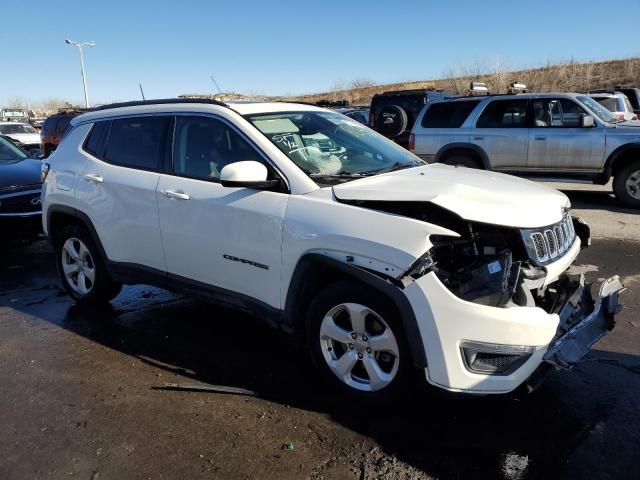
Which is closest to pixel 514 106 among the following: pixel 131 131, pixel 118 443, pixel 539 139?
pixel 539 139

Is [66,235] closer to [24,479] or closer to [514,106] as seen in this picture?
[24,479]

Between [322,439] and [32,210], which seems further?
[32,210]

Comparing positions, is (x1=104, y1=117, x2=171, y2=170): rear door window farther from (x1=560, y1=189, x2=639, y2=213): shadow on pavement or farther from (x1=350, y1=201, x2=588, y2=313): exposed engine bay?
(x1=560, y1=189, x2=639, y2=213): shadow on pavement

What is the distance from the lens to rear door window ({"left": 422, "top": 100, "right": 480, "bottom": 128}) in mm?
10336

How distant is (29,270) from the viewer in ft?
22.0

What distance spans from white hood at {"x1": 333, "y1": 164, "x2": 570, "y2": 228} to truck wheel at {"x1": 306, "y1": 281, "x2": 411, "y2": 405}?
571 millimetres

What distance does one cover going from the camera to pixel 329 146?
399 centimetres

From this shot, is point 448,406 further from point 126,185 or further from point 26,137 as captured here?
point 26,137

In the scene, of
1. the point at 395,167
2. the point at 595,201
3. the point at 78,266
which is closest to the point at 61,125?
the point at 78,266

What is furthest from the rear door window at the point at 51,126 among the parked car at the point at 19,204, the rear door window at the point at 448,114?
the rear door window at the point at 448,114

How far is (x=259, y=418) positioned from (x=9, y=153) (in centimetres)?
729

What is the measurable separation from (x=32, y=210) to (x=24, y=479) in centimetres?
519

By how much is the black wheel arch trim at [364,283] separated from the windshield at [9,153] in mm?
6595

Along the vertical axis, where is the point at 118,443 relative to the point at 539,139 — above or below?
below
